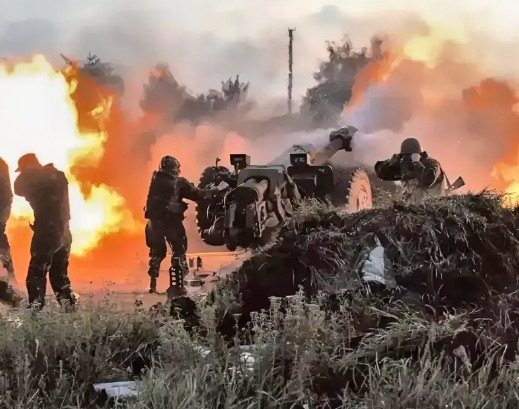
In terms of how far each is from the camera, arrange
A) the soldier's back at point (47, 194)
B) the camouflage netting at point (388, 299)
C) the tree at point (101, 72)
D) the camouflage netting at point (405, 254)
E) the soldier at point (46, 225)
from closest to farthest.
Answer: the camouflage netting at point (388, 299) → the camouflage netting at point (405, 254) → the soldier at point (46, 225) → the soldier's back at point (47, 194) → the tree at point (101, 72)

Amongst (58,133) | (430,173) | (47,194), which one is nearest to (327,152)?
(430,173)

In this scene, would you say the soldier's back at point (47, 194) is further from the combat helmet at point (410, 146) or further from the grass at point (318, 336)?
the combat helmet at point (410, 146)

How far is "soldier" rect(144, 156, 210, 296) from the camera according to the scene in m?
5.44

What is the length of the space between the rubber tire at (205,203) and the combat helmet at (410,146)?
1.44m

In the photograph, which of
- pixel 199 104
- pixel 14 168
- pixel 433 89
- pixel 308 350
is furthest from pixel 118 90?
pixel 308 350

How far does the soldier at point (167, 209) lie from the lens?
5.44 metres

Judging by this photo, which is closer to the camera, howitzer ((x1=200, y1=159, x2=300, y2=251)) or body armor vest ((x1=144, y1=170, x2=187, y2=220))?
howitzer ((x1=200, y1=159, x2=300, y2=251))

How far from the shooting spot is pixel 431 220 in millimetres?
4469

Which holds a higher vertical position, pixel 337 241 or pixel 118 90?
pixel 118 90

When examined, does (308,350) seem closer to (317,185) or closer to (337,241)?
(337,241)

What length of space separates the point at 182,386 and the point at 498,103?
415cm

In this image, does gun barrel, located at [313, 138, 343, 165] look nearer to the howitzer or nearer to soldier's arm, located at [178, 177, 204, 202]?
the howitzer

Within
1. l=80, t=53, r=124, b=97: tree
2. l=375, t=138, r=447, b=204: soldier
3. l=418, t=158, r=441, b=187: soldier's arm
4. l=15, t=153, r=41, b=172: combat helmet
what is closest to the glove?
l=375, t=138, r=447, b=204: soldier

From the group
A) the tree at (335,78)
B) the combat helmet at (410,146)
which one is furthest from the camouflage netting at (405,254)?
the tree at (335,78)
